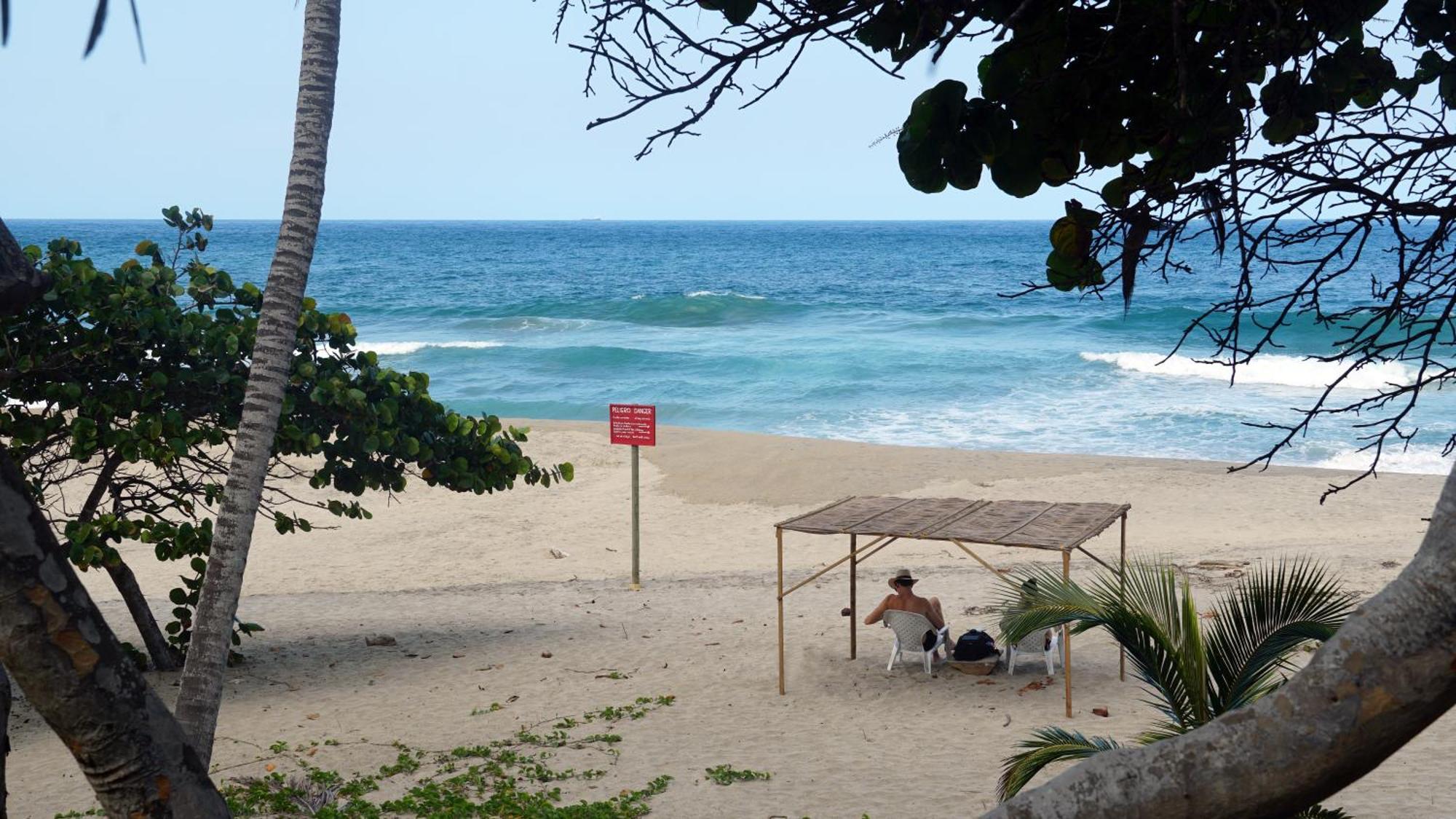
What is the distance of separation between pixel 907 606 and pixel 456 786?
3788 millimetres

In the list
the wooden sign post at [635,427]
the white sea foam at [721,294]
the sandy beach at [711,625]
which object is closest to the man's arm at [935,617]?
the sandy beach at [711,625]

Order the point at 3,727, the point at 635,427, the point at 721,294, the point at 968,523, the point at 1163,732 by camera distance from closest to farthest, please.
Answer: the point at 3,727
the point at 1163,732
the point at 968,523
the point at 635,427
the point at 721,294

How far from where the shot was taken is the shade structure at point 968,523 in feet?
25.4

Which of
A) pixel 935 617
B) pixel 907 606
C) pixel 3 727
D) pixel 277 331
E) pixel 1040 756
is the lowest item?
pixel 935 617

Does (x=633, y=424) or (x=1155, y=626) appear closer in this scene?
(x=1155, y=626)

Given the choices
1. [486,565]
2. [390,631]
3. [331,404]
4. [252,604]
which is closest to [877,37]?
[331,404]

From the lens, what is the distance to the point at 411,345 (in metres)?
37.2

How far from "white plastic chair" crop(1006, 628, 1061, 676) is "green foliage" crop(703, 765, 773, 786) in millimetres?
2444

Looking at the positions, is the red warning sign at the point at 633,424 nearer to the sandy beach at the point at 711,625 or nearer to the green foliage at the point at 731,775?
the sandy beach at the point at 711,625

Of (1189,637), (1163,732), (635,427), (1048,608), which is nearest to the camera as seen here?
(1189,637)

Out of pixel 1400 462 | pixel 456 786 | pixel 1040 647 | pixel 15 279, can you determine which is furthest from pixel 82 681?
pixel 1400 462

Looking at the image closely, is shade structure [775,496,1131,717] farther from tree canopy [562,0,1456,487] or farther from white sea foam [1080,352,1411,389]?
white sea foam [1080,352,1411,389]

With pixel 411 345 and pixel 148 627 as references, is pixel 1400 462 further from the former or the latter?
pixel 411 345

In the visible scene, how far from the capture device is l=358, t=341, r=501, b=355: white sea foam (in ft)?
118
